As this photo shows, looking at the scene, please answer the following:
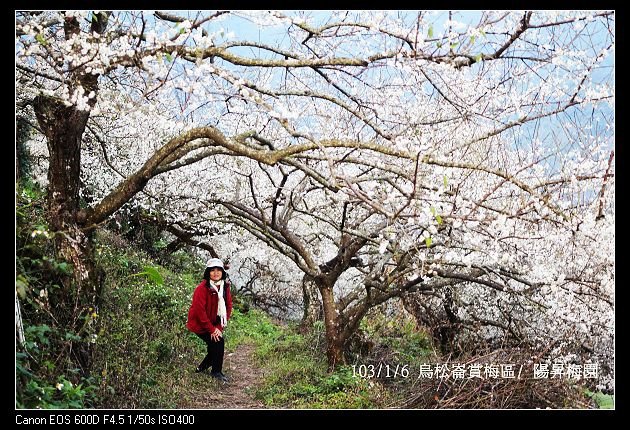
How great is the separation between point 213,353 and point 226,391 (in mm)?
457

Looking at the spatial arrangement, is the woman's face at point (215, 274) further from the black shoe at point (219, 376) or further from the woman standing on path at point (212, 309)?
the black shoe at point (219, 376)

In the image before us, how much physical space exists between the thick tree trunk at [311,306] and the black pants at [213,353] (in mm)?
3126

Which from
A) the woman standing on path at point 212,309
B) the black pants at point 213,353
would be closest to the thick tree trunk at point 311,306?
the black pants at point 213,353

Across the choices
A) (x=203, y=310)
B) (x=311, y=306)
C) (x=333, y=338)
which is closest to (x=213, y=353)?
(x=203, y=310)

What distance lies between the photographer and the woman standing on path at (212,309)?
6.18m

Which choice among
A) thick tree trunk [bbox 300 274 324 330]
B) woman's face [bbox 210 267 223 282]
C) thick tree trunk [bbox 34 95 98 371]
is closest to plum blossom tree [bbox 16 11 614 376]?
thick tree trunk [bbox 34 95 98 371]

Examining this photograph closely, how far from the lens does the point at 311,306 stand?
398 inches

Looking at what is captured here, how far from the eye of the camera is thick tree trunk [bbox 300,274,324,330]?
32.3 feet

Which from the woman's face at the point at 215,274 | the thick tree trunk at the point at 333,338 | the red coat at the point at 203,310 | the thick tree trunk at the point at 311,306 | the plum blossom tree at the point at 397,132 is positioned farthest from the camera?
the thick tree trunk at the point at 311,306

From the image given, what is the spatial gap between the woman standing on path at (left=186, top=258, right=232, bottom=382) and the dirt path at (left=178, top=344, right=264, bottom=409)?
22 centimetres

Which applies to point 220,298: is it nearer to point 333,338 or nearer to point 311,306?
point 333,338

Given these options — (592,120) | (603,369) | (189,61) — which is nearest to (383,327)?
(603,369)

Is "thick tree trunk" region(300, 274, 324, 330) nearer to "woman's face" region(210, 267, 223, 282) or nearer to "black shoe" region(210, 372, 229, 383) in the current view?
"black shoe" region(210, 372, 229, 383)

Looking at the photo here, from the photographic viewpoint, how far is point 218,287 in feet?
20.7
